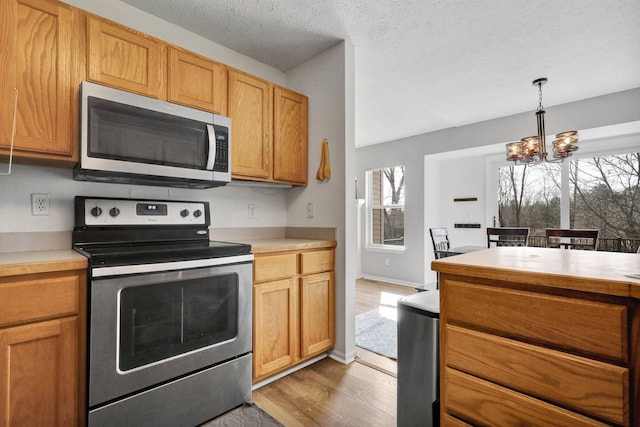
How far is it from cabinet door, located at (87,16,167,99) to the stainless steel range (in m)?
0.68

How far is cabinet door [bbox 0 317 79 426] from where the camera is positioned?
1.23 m

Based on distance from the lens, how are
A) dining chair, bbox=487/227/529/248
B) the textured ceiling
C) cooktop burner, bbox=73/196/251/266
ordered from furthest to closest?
dining chair, bbox=487/227/529/248
the textured ceiling
cooktop burner, bbox=73/196/251/266

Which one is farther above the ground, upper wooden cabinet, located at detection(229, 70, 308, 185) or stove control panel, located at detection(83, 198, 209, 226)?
upper wooden cabinet, located at detection(229, 70, 308, 185)

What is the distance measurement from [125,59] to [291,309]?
1825 mm

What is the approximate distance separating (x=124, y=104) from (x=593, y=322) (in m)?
2.15

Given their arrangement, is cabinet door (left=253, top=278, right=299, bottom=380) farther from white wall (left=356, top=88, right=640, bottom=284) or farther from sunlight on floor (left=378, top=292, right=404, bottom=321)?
white wall (left=356, top=88, right=640, bottom=284)

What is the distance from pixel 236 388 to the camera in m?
1.82

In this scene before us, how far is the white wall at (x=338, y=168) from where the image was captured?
242cm

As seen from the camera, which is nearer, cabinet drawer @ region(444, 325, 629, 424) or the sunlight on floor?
cabinet drawer @ region(444, 325, 629, 424)

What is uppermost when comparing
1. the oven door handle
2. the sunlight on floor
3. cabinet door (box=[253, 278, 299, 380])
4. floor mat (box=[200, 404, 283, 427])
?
the oven door handle

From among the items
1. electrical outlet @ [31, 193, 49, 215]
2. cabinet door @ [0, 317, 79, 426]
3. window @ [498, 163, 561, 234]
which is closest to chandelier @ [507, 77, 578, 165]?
window @ [498, 163, 561, 234]

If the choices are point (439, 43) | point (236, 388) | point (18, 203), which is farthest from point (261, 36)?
point (236, 388)

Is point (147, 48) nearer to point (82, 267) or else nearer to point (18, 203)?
point (18, 203)

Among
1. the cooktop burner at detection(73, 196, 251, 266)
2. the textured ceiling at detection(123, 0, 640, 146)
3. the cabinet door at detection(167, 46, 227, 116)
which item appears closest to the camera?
the cooktop burner at detection(73, 196, 251, 266)
